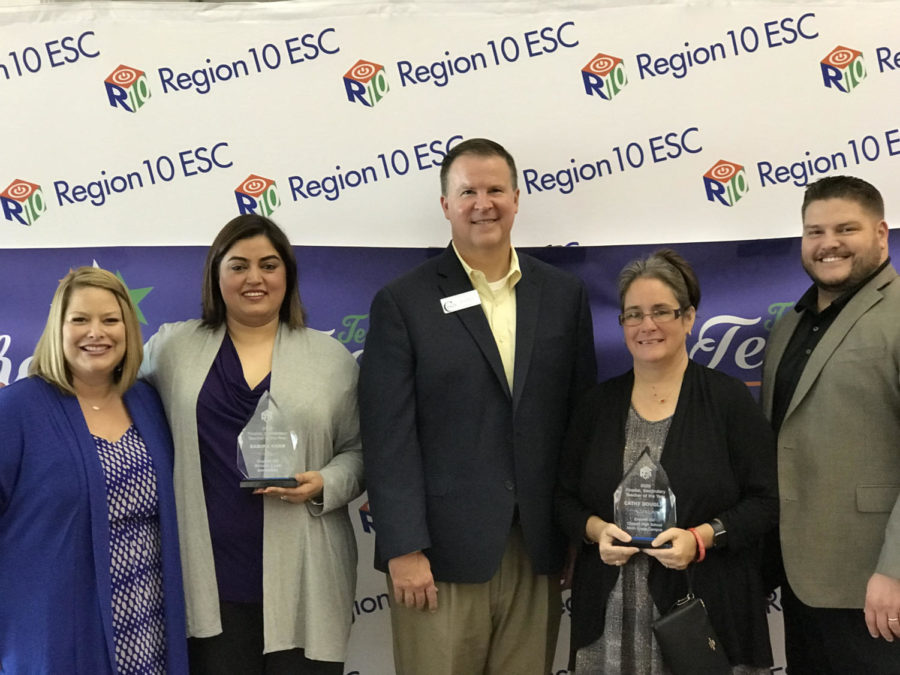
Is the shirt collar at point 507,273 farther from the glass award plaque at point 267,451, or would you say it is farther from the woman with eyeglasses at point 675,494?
the glass award plaque at point 267,451

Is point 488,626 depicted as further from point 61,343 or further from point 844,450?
point 61,343

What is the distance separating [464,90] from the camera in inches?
117

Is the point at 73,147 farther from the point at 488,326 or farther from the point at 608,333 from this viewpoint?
the point at 608,333

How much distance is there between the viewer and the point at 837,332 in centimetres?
229

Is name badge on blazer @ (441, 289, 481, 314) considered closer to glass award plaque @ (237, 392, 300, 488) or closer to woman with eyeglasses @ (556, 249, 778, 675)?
woman with eyeglasses @ (556, 249, 778, 675)

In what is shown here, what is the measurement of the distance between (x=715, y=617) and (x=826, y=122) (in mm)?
1887

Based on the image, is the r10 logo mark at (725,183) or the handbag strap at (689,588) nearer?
the handbag strap at (689,588)

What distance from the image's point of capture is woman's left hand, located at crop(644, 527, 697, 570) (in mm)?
1954

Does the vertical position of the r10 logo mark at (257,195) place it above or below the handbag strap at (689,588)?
above

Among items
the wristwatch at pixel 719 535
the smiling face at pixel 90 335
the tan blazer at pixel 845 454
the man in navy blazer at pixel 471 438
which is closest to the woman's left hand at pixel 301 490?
the man in navy blazer at pixel 471 438

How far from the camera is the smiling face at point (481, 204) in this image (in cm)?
235

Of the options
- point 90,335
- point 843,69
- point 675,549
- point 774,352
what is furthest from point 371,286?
point 843,69

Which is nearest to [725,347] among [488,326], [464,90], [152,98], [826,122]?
[826,122]

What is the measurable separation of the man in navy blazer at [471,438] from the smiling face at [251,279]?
1.02ft
